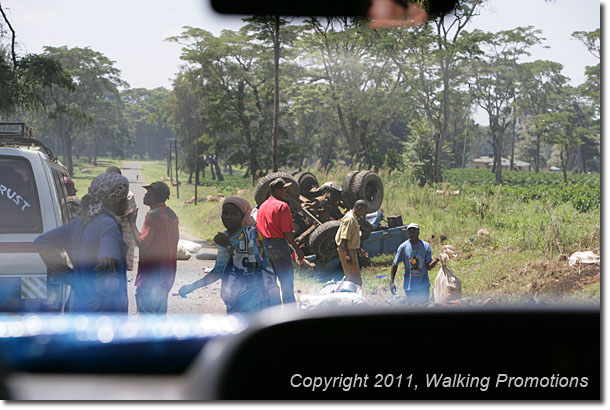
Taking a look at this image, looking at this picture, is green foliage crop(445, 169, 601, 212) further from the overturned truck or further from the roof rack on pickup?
the roof rack on pickup

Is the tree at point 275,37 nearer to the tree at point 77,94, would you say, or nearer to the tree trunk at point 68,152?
the tree at point 77,94

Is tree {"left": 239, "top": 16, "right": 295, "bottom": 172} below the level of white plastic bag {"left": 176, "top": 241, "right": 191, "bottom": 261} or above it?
above

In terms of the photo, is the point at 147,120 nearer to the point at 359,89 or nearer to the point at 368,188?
the point at 359,89

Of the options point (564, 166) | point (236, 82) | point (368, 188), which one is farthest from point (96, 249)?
point (368, 188)

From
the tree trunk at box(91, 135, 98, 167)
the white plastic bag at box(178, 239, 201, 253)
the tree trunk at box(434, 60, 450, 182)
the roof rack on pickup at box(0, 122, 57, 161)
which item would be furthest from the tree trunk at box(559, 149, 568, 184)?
the roof rack on pickup at box(0, 122, 57, 161)

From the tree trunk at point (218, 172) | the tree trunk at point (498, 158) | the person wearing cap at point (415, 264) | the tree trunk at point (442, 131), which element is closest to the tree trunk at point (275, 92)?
the tree trunk at point (218, 172)

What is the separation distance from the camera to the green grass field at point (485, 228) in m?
3.25

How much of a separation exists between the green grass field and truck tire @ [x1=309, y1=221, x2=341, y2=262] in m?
0.65

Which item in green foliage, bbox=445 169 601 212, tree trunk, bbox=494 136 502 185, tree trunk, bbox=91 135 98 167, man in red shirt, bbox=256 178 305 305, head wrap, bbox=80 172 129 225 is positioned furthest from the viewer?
man in red shirt, bbox=256 178 305 305

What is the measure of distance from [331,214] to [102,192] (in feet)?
15.3

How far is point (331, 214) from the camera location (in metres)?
6.73

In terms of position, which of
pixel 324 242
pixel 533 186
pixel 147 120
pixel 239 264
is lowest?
pixel 324 242

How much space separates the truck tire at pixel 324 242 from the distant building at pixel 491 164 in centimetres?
224

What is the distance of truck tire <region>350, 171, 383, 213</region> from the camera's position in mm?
5777
